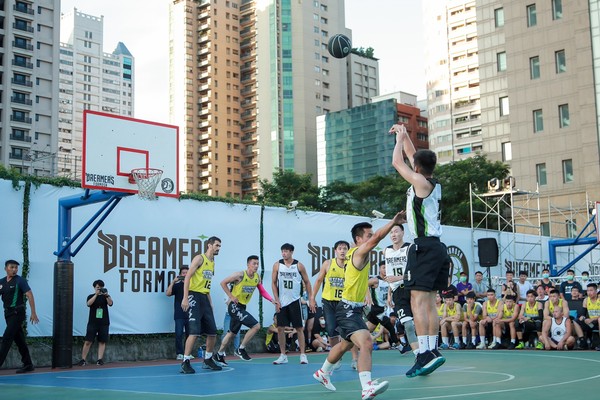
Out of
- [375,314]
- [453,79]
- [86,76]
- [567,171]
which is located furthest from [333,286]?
[86,76]

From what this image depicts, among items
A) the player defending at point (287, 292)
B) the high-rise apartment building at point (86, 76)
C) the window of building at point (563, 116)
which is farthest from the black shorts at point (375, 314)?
the high-rise apartment building at point (86, 76)

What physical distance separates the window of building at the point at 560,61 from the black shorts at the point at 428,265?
49879 millimetres

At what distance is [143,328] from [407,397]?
9862 mm

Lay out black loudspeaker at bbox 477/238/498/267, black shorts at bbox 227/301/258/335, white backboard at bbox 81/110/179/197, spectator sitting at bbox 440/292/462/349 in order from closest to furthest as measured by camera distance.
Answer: white backboard at bbox 81/110/179/197 → black shorts at bbox 227/301/258/335 → spectator sitting at bbox 440/292/462/349 → black loudspeaker at bbox 477/238/498/267

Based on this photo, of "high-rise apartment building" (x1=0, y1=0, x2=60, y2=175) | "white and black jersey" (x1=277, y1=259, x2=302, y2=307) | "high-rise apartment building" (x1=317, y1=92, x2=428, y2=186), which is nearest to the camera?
"white and black jersey" (x1=277, y1=259, x2=302, y2=307)

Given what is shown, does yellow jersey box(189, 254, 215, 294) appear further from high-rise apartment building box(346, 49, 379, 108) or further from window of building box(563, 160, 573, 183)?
high-rise apartment building box(346, 49, 379, 108)

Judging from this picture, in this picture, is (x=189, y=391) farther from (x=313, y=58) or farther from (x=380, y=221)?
(x=313, y=58)

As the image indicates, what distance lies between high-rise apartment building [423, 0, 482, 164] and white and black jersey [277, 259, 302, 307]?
8803cm

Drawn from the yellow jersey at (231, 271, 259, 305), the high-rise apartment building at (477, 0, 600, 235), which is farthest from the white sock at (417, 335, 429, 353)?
the high-rise apartment building at (477, 0, 600, 235)

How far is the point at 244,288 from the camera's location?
52.2ft

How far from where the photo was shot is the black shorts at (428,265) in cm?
830

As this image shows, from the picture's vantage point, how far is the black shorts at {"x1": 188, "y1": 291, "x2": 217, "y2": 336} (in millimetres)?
13219

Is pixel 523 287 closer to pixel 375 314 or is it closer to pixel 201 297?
pixel 375 314

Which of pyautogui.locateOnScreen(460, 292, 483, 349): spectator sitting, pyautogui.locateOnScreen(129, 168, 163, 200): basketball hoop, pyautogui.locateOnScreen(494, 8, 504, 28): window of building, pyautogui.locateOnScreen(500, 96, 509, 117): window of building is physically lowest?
pyautogui.locateOnScreen(460, 292, 483, 349): spectator sitting
